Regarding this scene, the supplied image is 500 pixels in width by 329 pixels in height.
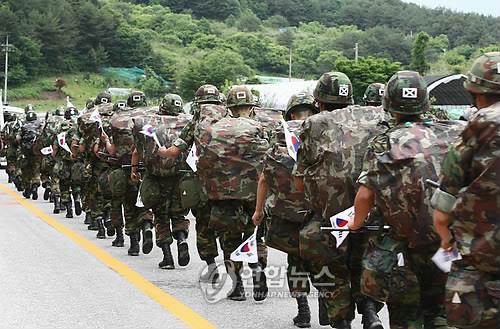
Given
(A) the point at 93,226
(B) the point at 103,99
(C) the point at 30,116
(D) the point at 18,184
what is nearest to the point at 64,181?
(A) the point at 93,226

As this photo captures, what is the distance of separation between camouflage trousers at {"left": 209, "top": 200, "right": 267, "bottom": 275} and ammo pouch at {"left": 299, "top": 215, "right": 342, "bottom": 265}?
5.71ft

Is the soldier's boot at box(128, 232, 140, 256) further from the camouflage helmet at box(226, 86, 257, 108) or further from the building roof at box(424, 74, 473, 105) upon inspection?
the building roof at box(424, 74, 473, 105)

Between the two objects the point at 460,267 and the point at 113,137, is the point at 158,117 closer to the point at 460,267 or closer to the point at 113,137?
the point at 113,137

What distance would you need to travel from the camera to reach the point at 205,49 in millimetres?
130125

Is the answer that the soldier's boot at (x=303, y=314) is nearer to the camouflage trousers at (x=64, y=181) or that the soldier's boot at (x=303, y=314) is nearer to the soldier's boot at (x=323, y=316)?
the soldier's boot at (x=323, y=316)

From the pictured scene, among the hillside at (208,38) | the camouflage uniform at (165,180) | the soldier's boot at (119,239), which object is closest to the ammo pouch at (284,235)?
the camouflage uniform at (165,180)

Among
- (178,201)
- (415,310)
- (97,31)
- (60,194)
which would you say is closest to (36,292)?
(178,201)

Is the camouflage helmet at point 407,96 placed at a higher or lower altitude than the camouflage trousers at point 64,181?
higher

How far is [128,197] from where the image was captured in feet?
37.1

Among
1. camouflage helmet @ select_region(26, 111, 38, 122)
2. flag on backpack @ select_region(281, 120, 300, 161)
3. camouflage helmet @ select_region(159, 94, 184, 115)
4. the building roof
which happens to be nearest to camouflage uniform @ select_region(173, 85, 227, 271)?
camouflage helmet @ select_region(159, 94, 184, 115)

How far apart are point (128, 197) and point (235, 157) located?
3.60 meters

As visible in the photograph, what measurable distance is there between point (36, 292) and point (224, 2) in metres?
158

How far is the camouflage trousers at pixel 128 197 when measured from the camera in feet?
36.1

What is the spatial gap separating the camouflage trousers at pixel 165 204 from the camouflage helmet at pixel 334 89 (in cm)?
380
